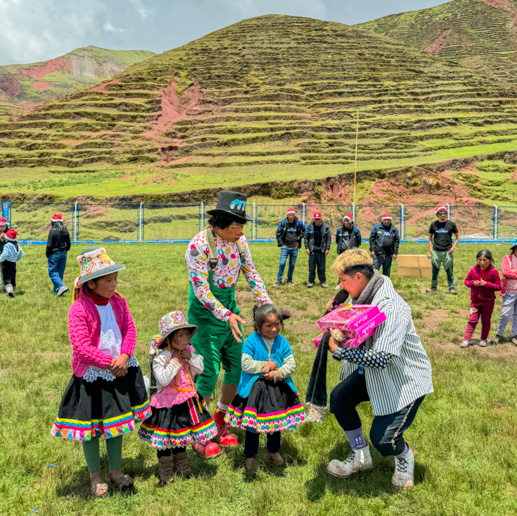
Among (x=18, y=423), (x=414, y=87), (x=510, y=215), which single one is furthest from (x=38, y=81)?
(x=18, y=423)

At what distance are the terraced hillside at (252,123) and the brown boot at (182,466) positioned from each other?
100.0 feet

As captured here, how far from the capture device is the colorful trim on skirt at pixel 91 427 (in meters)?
3.21

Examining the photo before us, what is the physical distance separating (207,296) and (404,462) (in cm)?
206

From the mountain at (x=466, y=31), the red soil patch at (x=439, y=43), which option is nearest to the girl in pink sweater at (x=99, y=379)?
the mountain at (x=466, y=31)

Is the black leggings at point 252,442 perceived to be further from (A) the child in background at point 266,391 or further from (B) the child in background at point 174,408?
(B) the child in background at point 174,408

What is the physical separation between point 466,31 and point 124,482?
479 ft

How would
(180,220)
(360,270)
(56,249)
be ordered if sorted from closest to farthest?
(360,270), (56,249), (180,220)

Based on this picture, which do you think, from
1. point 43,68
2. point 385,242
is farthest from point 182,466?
point 43,68

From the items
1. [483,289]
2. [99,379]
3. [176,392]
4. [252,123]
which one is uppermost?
[252,123]

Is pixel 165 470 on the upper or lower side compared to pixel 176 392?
lower

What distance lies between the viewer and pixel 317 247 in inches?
489

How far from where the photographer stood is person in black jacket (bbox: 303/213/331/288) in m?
12.4

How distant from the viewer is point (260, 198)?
108ft

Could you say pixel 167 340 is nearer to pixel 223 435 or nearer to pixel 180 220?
pixel 223 435
